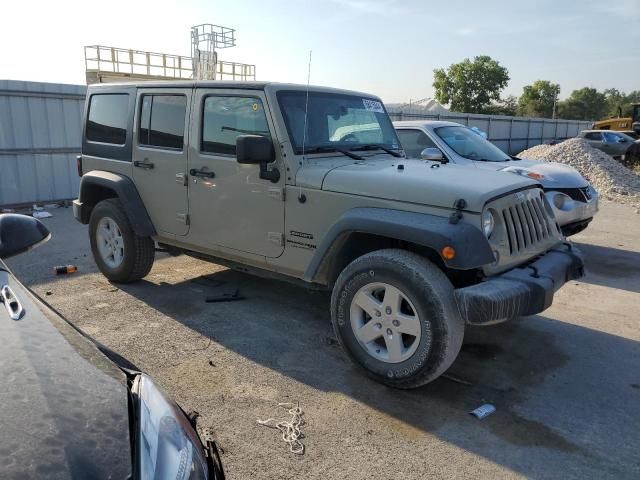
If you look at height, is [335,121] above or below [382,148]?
above

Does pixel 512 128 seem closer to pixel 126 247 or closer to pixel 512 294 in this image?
pixel 126 247

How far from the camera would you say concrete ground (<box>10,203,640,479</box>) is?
299 cm

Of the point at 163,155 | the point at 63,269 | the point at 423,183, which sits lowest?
the point at 63,269

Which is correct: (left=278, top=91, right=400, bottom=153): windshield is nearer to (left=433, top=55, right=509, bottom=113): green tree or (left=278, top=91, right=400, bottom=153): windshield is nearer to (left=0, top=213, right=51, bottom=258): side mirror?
(left=0, top=213, right=51, bottom=258): side mirror

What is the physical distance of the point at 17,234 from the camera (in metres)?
2.49

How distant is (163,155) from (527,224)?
3369 millimetres

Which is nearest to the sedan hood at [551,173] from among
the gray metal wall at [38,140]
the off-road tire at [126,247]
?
the off-road tire at [126,247]

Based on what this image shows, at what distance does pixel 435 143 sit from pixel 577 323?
11.3 ft

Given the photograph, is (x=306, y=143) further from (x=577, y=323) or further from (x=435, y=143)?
(x=435, y=143)

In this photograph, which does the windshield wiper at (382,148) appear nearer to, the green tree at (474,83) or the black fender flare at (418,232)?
the black fender flare at (418,232)

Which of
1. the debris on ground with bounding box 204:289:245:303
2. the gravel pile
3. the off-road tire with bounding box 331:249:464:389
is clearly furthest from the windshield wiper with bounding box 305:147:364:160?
the gravel pile

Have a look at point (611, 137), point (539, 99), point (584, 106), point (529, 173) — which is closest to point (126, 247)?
point (529, 173)

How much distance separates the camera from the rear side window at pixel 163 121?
16.7 ft

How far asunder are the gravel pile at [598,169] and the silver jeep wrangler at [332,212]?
10662mm
